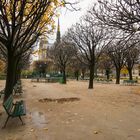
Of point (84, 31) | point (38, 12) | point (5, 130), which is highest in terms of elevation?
point (84, 31)

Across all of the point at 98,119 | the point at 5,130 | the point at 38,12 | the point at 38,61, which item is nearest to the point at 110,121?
the point at 98,119

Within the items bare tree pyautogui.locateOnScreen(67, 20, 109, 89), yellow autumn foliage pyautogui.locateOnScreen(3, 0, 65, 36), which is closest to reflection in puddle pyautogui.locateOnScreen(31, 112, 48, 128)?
yellow autumn foliage pyautogui.locateOnScreen(3, 0, 65, 36)

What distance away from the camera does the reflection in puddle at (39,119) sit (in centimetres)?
893

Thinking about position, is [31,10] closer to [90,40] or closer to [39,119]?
[39,119]

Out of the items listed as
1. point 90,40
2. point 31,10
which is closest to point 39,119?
point 31,10

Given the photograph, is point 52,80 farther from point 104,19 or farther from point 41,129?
point 41,129

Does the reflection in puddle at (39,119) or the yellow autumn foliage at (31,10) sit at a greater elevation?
the yellow autumn foliage at (31,10)

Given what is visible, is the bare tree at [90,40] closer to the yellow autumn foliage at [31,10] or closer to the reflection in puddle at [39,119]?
the yellow autumn foliage at [31,10]

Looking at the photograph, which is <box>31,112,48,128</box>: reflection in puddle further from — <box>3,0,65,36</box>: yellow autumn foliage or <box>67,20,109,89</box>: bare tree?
<box>67,20,109,89</box>: bare tree

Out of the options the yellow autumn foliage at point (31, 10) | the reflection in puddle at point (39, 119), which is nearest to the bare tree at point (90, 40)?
the yellow autumn foliage at point (31, 10)

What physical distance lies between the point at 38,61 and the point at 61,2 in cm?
7288

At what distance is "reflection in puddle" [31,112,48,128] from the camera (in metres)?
8.93

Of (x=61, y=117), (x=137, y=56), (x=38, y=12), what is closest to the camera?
(x=61, y=117)

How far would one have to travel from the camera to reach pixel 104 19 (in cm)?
1845
